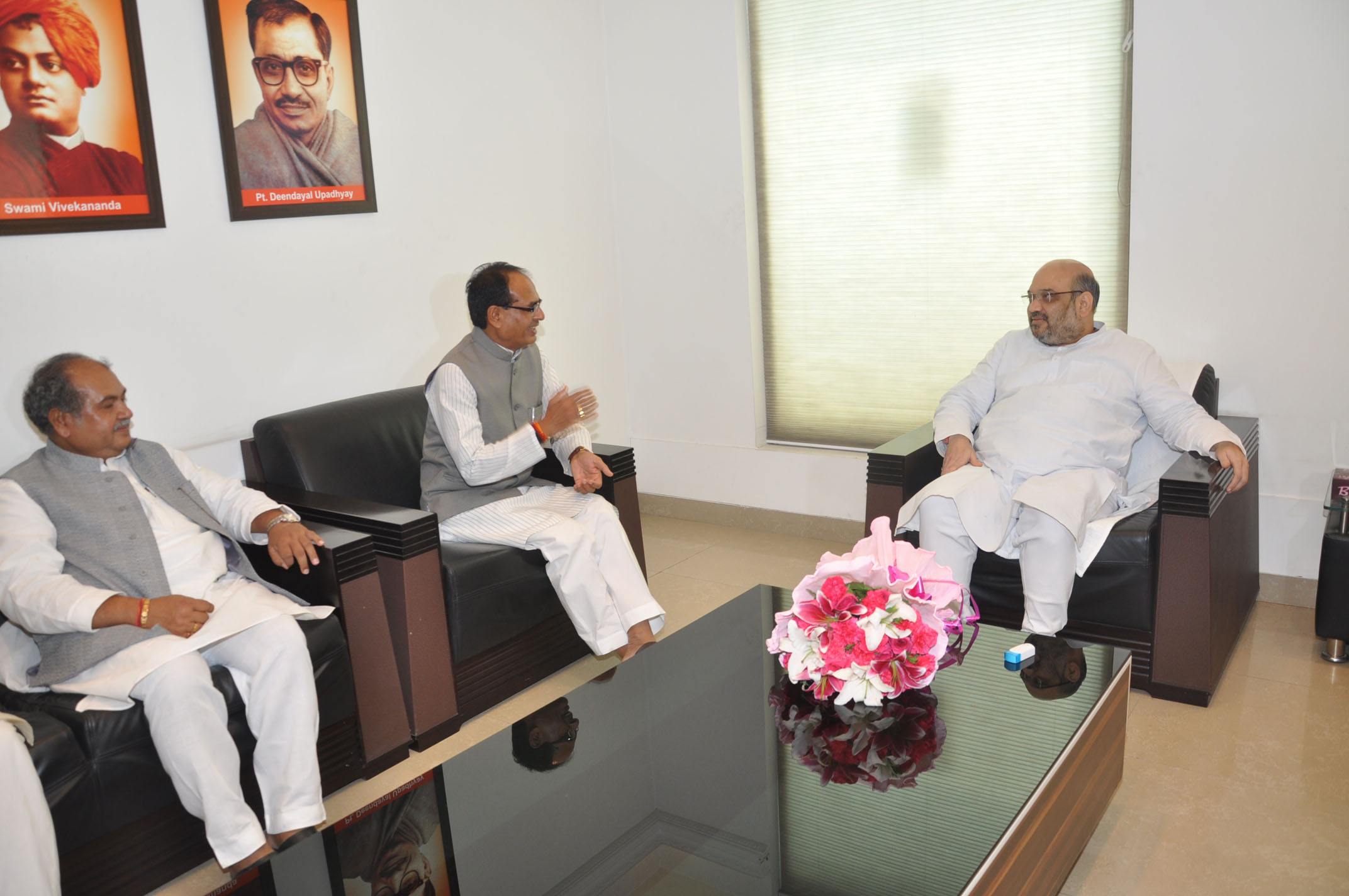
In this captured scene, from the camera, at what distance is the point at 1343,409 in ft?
11.3

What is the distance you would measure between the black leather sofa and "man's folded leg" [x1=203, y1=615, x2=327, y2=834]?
0.06 metres

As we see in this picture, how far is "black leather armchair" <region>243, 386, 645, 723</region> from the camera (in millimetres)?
2879

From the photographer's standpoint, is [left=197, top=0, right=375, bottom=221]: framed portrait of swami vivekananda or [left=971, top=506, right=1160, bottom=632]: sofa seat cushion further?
[left=197, top=0, right=375, bottom=221]: framed portrait of swami vivekananda

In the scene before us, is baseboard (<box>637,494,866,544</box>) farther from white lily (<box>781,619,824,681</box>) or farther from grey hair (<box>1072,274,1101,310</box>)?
white lily (<box>781,619,824,681</box>)

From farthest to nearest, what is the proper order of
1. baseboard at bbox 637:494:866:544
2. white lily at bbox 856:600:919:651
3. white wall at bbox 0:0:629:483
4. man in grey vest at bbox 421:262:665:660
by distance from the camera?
1. baseboard at bbox 637:494:866:544
2. man in grey vest at bbox 421:262:665:660
3. white wall at bbox 0:0:629:483
4. white lily at bbox 856:600:919:651

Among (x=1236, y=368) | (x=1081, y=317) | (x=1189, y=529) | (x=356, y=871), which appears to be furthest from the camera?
(x=1236, y=368)

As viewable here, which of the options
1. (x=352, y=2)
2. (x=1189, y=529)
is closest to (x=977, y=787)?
(x=1189, y=529)

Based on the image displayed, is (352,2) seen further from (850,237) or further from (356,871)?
(356,871)

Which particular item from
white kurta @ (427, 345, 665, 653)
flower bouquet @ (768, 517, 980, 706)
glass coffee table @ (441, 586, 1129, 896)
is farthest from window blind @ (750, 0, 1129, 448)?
flower bouquet @ (768, 517, 980, 706)

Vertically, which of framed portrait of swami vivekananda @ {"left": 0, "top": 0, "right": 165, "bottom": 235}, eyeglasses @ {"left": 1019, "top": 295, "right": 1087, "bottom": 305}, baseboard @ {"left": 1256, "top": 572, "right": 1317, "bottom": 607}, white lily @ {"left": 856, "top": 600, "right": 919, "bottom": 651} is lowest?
baseboard @ {"left": 1256, "top": 572, "right": 1317, "bottom": 607}

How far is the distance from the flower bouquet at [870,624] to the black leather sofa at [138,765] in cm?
115

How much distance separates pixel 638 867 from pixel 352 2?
3223 millimetres

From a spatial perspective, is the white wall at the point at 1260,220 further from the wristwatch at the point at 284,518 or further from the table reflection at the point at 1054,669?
the wristwatch at the point at 284,518

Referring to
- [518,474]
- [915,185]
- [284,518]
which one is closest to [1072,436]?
[915,185]
